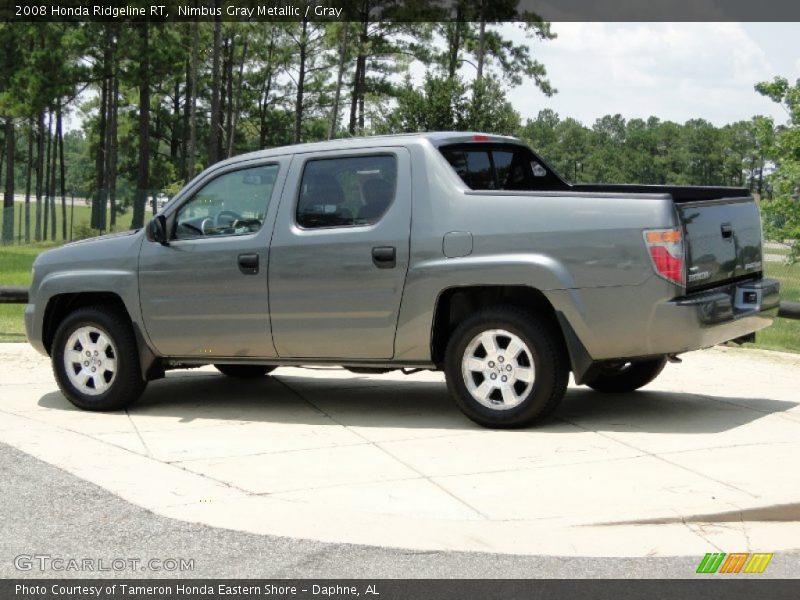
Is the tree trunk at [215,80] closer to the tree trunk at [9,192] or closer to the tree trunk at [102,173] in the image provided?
the tree trunk at [102,173]

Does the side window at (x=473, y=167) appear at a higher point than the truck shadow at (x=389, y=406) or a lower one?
higher

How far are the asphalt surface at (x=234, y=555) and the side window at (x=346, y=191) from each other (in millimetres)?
2953

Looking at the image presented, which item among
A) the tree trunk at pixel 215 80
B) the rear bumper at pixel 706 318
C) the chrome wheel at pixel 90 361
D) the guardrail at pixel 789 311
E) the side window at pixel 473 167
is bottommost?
the chrome wheel at pixel 90 361

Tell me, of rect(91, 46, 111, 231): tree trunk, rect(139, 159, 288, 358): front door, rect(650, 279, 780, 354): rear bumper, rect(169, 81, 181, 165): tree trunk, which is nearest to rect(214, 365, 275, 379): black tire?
rect(139, 159, 288, 358): front door

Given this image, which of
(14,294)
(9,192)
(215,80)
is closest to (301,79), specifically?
(9,192)

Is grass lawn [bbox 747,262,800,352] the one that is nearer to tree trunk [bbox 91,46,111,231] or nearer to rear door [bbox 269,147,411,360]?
rear door [bbox 269,147,411,360]

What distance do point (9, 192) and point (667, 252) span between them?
60.6 meters

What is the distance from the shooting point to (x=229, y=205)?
8930 millimetres

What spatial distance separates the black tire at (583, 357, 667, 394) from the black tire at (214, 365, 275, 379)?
2991mm

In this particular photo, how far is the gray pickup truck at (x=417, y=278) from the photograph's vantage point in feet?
24.7

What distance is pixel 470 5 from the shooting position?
51781mm

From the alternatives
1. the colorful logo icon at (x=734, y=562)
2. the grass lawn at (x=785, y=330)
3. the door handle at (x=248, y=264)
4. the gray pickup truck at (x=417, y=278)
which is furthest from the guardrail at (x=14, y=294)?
the colorful logo icon at (x=734, y=562)

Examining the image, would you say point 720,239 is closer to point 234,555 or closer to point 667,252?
point 667,252

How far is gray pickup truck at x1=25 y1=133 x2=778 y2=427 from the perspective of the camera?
7516 mm
